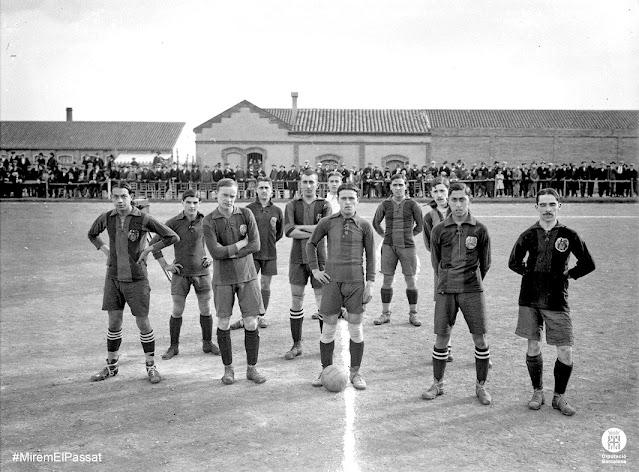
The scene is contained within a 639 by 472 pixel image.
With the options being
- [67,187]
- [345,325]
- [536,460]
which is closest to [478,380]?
[536,460]

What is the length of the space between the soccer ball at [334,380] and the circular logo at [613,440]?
238cm

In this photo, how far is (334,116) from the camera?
45.2m

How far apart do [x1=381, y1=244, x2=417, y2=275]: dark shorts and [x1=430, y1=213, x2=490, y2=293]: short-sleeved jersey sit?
269cm

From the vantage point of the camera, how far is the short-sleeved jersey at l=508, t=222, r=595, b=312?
578 centimetres

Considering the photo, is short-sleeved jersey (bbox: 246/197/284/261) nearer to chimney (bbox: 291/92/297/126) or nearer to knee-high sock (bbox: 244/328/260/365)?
knee-high sock (bbox: 244/328/260/365)

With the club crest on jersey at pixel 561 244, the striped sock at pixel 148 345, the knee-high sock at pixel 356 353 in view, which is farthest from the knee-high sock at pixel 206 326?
the club crest on jersey at pixel 561 244

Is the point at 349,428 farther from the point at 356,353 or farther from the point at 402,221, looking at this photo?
the point at 402,221

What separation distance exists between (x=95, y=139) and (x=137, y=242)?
156ft

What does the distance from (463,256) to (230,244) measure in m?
2.43

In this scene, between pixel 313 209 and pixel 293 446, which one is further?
pixel 313 209

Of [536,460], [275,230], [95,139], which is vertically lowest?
[536,460]

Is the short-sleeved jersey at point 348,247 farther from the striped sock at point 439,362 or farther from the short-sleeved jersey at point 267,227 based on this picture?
the short-sleeved jersey at point 267,227

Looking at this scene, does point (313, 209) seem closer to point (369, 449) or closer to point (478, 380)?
point (478, 380)

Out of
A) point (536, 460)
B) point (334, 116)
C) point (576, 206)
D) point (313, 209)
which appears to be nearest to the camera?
point (536, 460)
